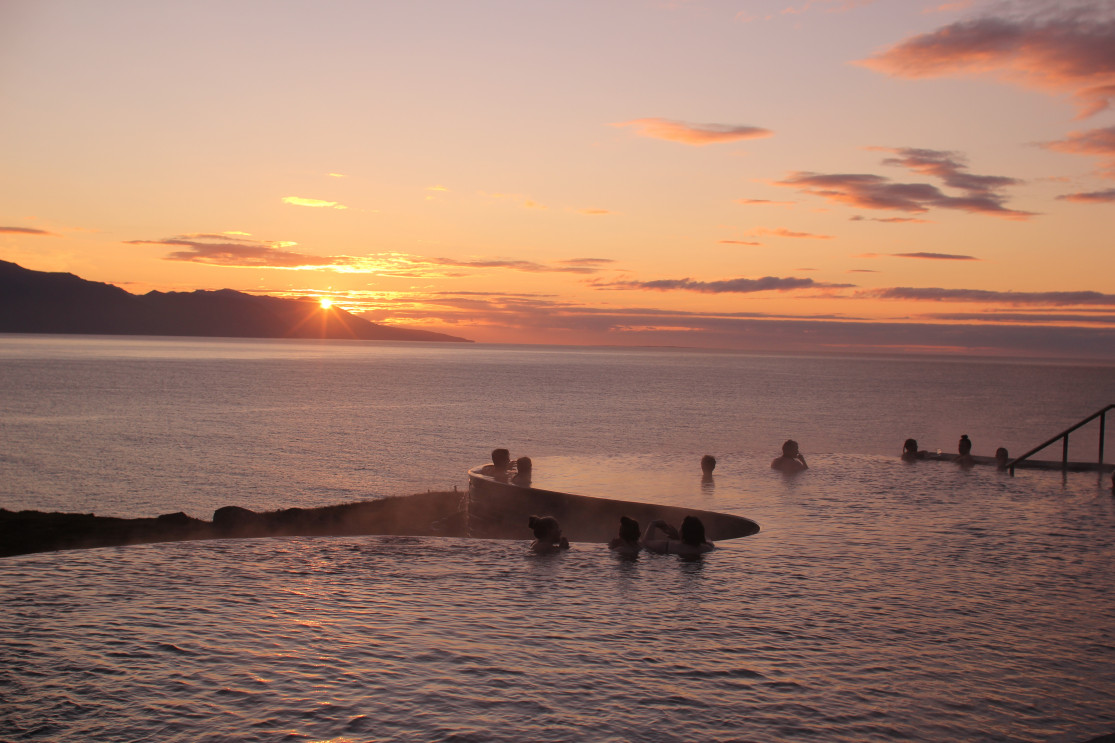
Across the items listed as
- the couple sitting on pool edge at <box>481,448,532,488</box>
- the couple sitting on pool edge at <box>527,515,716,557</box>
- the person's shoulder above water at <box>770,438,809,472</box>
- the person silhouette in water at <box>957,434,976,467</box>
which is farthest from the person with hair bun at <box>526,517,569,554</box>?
the person silhouette in water at <box>957,434,976,467</box>

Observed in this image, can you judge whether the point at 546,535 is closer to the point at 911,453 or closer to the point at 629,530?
the point at 629,530

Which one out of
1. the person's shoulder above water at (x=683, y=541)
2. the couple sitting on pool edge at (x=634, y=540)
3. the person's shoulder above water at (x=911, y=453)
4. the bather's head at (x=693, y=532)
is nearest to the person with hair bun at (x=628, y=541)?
the couple sitting on pool edge at (x=634, y=540)

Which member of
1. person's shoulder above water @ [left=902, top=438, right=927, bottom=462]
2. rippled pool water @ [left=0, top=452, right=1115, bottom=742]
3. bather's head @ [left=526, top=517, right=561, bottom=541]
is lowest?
rippled pool water @ [left=0, top=452, right=1115, bottom=742]

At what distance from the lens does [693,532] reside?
13.4 meters

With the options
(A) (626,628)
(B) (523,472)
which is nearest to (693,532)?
(A) (626,628)

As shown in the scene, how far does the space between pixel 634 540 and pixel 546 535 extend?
1.52m

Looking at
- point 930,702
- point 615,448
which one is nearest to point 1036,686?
point 930,702

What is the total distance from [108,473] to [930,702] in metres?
39.9

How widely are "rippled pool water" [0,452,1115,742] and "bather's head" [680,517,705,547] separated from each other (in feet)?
1.70

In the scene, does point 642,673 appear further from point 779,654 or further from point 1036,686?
point 1036,686

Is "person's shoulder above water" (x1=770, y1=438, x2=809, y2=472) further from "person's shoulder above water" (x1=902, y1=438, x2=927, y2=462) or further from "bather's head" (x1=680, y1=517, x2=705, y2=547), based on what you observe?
"bather's head" (x1=680, y1=517, x2=705, y2=547)

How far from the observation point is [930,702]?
24.0 feet

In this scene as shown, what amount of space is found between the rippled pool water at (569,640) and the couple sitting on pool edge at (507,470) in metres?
4.85

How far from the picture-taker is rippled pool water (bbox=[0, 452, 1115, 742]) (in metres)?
6.89
